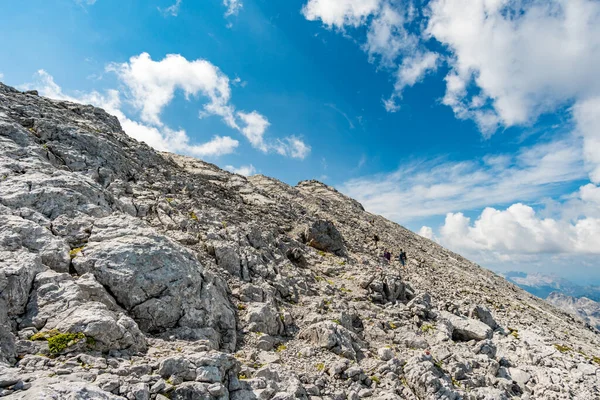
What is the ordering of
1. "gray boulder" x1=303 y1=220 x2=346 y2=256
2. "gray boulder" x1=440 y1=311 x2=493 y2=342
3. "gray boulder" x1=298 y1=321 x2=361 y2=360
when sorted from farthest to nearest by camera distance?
"gray boulder" x1=303 y1=220 x2=346 y2=256, "gray boulder" x1=440 y1=311 x2=493 y2=342, "gray boulder" x1=298 y1=321 x2=361 y2=360

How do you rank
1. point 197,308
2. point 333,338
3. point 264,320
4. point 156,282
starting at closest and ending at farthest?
point 156,282, point 197,308, point 333,338, point 264,320

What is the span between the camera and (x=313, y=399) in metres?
14.0

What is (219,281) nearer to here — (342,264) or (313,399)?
(313,399)

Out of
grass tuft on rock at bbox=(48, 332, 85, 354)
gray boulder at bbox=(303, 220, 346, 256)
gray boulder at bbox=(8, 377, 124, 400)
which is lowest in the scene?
gray boulder at bbox=(8, 377, 124, 400)

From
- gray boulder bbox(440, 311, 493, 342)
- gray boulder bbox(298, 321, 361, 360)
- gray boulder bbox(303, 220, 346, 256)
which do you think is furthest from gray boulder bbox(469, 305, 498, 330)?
gray boulder bbox(298, 321, 361, 360)

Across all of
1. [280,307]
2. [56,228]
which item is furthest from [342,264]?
[56,228]

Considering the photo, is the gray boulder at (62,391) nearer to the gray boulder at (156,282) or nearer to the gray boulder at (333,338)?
the gray boulder at (156,282)

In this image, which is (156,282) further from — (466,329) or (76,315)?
(466,329)

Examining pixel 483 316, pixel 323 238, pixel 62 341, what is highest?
pixel 323 238

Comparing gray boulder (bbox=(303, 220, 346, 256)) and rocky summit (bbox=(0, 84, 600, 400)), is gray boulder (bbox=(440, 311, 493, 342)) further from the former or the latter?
gray boulder (bbox=(303, 220, 346, 256))

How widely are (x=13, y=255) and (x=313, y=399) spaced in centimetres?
1487

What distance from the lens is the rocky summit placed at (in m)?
12.1

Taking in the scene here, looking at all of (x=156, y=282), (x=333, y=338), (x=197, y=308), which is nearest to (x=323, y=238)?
(x=333, y=338)

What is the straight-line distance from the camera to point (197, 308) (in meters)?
17.3
